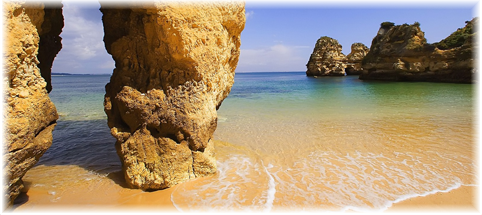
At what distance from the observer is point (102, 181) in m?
4.12

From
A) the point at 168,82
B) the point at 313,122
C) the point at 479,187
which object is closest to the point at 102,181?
the point at 168,82

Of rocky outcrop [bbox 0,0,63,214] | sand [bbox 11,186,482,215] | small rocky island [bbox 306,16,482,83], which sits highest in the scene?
small rocky island [bbox 306,16,482,83]

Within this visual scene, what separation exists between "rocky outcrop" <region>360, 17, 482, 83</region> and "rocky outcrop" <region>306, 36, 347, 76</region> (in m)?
16.8

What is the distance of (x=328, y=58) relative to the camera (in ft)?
173

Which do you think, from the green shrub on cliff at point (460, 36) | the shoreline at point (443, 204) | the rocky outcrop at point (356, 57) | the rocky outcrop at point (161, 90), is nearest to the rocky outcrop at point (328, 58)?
the rocky outcrop at point (356, 57)

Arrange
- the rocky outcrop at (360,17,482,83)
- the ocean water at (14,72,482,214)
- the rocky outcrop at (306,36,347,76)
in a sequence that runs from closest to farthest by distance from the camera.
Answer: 1. the ocean water at (14,72,482,214)
2. the rocky outcrop at (360,17,482,83)
3. the rocky outcrop at (306,36,347,76)

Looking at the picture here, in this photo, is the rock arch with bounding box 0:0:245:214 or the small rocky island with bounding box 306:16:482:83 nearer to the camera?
the rock arch with bounding box 0:0:245:214

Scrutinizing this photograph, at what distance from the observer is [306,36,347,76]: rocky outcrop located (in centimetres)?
5253

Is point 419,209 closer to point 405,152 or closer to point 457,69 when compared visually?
point 405,152

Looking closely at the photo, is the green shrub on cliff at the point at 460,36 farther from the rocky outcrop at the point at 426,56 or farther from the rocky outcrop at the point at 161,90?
the rocky outcrop at the point at 161,90

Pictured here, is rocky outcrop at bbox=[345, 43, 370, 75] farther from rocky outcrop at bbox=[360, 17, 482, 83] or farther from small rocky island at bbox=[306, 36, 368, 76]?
rocky outcrop at bbox=[360, 17, 482, 83]

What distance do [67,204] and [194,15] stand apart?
10.6 feet

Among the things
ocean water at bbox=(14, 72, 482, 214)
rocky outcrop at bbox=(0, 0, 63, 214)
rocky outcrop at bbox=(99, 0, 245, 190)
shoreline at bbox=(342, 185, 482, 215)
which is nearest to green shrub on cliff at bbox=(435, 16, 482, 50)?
ocean water at bbox=(14, 72, 482, 214)

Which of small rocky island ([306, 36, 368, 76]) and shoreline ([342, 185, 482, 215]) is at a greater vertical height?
small rocky island ([306, 36, 368, 76])
